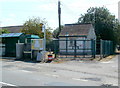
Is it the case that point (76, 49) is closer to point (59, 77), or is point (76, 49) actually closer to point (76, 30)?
point (76, 30)

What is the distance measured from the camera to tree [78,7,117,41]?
114 feet

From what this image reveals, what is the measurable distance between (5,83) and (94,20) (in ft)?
105

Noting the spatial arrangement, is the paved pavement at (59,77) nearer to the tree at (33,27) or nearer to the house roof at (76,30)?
the house roof at (76,30)

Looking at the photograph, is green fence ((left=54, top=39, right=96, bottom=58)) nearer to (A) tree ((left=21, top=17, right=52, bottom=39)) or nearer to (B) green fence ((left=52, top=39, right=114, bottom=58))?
(B) green fence ((left=52, top=39, right=114, bottom=58))

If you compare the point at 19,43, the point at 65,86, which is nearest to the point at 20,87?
the point at 65,86

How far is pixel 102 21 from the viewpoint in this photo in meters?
35.6

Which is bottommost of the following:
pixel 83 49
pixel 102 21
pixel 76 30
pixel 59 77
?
pixel 59 77

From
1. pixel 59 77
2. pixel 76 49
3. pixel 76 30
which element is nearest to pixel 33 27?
pixel 76 30

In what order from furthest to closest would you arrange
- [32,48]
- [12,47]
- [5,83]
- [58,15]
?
[58,15]
[12,47]
[32,48]
[5,83]

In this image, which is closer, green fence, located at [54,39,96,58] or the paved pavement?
the paved pavement

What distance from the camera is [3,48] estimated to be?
70.6 ft

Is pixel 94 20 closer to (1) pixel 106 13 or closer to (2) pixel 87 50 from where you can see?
(1) pixel 106 13

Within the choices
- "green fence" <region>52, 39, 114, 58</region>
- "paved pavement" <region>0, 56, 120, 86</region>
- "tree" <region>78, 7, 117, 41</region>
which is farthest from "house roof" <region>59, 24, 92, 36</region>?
"paved pavement" <region>0, 56, 120, 86</region>

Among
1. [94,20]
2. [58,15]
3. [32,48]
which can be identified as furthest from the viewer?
[94,20]
